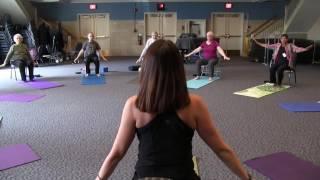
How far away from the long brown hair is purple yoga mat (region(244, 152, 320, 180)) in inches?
71.5

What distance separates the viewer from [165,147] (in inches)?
56.0

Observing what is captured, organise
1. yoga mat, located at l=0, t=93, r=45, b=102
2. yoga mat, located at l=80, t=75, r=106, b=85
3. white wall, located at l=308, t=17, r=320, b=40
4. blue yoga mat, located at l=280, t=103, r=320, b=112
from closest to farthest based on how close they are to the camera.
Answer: blue yoga mat, located at l=280, t=103, r=320, b=112
yoga mat, located at l=0, t=93, r=45, b=102
yoga mat, located at l=80, t=75, r=106, b=85
white wall, located at l=308, t=17, r=320, b=40

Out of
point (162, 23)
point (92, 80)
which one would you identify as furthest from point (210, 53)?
point (162, 23)

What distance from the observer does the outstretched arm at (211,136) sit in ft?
4.80

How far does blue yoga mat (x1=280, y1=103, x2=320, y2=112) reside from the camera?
16.7ft

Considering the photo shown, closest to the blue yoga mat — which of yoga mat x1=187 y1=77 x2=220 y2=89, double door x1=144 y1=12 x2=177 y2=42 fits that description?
yoga mat x1=187 y1=77 x2=220 y2=89

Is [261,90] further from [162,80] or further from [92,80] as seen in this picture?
[162,80]

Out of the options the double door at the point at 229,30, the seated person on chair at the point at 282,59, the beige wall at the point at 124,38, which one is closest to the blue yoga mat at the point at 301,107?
the seated person on chair at the point at 282,59

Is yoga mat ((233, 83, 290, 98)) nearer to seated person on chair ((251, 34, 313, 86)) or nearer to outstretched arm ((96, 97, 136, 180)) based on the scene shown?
seated person on chair ((251, 34, 313, 86))

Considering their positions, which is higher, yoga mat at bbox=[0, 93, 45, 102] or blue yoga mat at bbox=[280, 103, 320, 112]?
yoga mat at bbox=[0, 93, 45, 102]

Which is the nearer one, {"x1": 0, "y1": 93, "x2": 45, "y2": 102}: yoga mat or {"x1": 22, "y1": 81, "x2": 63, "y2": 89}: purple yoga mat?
{"x1": 0, "y1": 93, "x2": 45, "y2": 102}: yoga mat

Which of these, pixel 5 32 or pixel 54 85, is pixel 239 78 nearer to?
pixel 54 85

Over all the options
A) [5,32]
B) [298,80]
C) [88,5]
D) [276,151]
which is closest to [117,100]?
[276,151]

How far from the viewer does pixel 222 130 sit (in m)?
4.18
